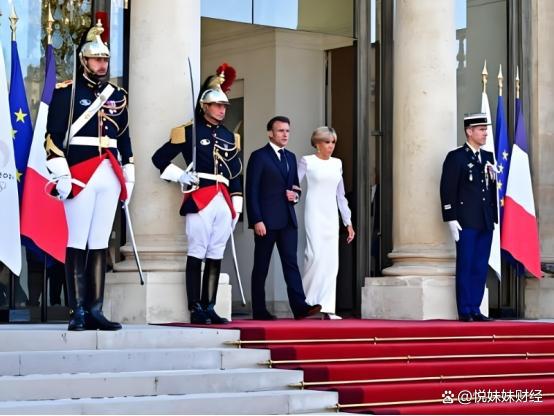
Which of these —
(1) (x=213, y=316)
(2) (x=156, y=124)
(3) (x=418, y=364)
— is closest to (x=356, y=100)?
(2) (x=156, y=124)

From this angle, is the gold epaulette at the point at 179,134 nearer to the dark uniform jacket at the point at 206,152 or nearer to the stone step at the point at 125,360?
the dark uniform jacket at the point at 206,152

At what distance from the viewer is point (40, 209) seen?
38.2 ft

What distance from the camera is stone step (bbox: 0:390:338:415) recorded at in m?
8.48

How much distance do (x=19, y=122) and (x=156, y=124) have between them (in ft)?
3.68

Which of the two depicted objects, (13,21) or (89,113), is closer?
(89,113)

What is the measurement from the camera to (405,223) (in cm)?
1403

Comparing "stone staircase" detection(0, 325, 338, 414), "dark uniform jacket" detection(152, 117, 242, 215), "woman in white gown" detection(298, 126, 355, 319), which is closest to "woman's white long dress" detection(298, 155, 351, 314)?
"woman in white gown" detection(298, 126, 355, 319)

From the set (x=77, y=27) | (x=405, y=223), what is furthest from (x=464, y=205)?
(x=77, y=27)

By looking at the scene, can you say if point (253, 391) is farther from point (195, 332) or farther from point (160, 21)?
point (160, 21)

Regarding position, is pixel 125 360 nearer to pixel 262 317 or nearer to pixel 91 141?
pixel 91 141

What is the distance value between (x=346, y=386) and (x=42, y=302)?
10.6 feet

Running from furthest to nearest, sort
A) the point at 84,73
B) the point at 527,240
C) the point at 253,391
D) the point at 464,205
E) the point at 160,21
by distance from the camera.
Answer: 1. the point at 527,240
2. the point at 464,205
3. the point at 160,21
4. the point at 84,73
5. the point at 253,391

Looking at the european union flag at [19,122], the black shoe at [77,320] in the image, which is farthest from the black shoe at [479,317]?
the black shoe at [77,320]

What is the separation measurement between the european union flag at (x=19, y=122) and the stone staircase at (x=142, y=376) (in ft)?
6.13
